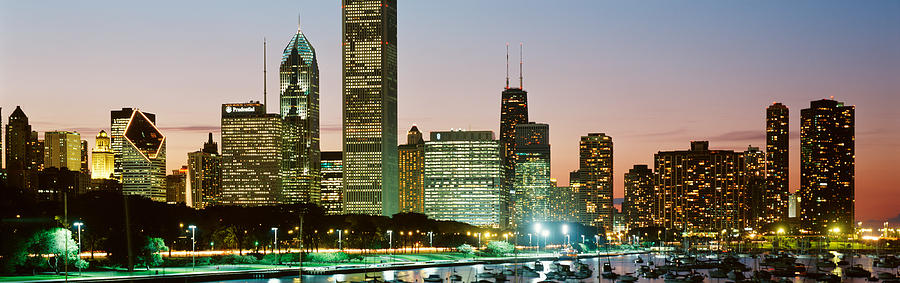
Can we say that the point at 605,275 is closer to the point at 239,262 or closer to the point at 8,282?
the point at 239,262

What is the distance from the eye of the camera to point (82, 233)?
152250 millimetres

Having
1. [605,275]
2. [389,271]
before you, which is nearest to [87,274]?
[389,271]

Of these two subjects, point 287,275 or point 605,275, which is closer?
point 287,275

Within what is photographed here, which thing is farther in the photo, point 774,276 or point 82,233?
point 774,276

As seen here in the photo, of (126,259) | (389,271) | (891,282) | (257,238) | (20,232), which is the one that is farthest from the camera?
(257,238)

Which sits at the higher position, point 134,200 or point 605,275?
point 134,200

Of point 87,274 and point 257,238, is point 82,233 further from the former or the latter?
point 257,238

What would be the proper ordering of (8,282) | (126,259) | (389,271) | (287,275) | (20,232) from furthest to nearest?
(389,271) < (287,275) < (126,259) < (20,232) < (8,282)

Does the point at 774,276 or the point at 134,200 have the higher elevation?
the point at 134,200

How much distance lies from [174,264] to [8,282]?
4239 centimetres

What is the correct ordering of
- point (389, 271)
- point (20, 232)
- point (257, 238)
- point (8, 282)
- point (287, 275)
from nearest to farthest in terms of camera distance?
point (8, 282) < point (20, 232) < point (287, 275) < point (389, 271) < point (257, 238)

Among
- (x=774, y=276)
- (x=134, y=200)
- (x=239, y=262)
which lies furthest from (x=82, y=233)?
(x=774, y=276)

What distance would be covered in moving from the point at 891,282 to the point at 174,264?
10934cm

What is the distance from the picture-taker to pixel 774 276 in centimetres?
18550
